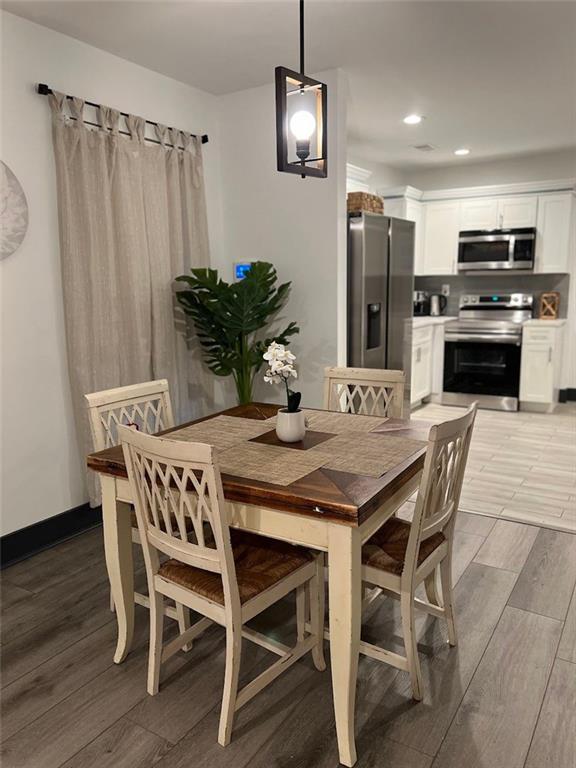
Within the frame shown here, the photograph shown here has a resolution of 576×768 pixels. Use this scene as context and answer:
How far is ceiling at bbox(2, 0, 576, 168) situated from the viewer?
8.99 feet

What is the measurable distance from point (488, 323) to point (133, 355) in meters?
4.14

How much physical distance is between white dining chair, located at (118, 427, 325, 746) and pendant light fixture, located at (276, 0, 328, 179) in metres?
1.11

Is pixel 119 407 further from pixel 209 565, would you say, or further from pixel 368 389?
pixel 368 389

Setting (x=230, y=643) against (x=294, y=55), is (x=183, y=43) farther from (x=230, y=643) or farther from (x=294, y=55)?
(x=230, y=643)

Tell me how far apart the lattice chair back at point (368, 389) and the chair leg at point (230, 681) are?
51.6 inches

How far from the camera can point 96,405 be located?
238cm

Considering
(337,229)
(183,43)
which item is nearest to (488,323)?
(337,229)

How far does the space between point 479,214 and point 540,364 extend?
1800 millimetres

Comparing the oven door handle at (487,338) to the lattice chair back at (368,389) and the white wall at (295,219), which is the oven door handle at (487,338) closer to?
the white wall at (295,219)

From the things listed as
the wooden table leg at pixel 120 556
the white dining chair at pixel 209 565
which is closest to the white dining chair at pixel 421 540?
the white dining chair at pixel 209 565

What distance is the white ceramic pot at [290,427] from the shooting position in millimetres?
2199

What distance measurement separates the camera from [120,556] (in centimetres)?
214

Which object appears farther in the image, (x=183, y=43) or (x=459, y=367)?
(x=459, y=367)

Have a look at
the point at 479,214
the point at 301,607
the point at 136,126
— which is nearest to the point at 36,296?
the point at 136,126
